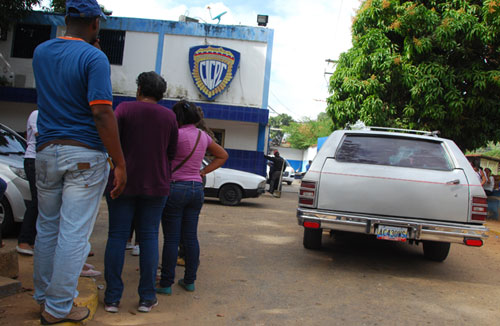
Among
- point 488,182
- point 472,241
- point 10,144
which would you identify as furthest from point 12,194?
point 488,182

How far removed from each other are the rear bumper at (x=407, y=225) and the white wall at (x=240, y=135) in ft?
37.1

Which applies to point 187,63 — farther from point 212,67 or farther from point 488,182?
point 488,182

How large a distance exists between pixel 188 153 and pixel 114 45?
13850 mm

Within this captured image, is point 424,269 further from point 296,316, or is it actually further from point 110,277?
point 110,277

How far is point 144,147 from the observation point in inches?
122

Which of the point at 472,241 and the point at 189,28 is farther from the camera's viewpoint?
the point at 189,28

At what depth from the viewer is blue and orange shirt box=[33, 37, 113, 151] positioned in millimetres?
2534

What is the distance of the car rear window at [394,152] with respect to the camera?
5.12m

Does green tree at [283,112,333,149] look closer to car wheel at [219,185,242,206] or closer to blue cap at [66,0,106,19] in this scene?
car wheel at [219,185,242,206]

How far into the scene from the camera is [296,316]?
341 cm

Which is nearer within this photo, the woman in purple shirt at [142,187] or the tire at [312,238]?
the woman in purple shirt at [142,187]

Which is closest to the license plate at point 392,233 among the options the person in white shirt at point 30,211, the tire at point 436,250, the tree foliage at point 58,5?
the tire at point 436,250

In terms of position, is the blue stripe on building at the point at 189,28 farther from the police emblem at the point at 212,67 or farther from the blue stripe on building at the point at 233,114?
the blue stripe on building at the point at 233,114

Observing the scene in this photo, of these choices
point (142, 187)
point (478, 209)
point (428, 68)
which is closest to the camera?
point (142, 187)
